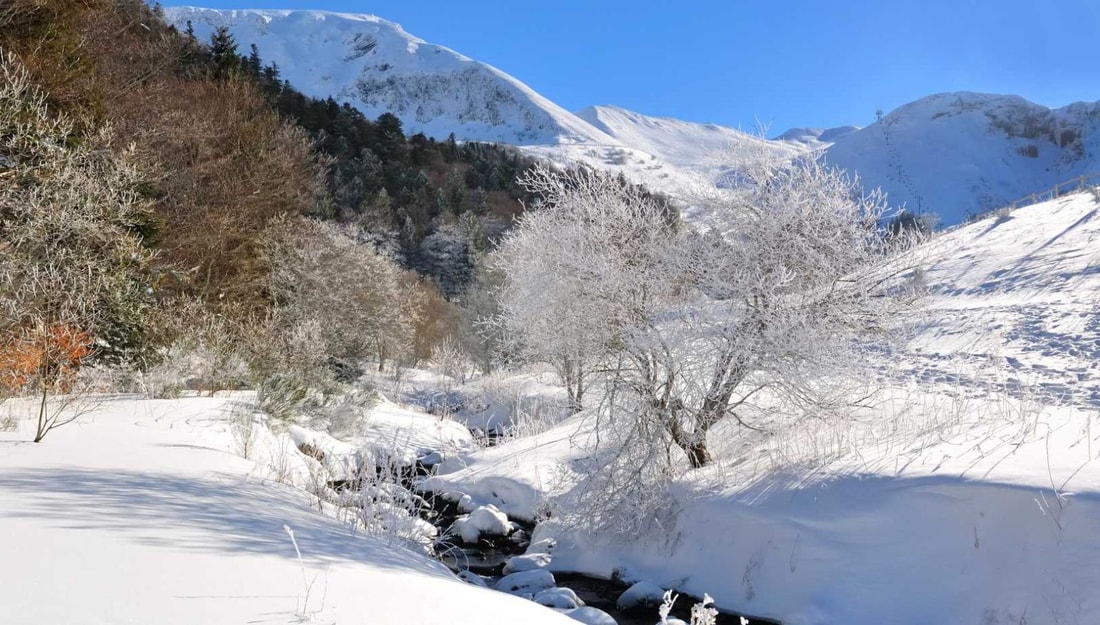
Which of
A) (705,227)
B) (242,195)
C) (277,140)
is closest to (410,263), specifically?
(277,140)

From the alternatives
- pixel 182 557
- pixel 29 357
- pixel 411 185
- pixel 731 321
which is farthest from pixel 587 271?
pixel 411 185

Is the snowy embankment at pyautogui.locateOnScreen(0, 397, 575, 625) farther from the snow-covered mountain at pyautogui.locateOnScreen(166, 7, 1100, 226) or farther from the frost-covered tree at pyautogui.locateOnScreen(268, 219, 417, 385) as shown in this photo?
the snow-covered mountain at pyautogui.locateOnScreen(166, 7, 1100, 226)

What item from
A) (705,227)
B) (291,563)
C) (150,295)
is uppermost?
(705,227)

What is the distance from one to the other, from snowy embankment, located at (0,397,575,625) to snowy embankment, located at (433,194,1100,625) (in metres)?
3.29

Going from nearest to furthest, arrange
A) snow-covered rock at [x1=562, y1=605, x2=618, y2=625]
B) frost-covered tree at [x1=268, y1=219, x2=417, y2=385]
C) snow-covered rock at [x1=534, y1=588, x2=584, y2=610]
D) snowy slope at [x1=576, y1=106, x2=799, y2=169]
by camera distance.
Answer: snow-covered rock at [x1=562, y1=605, x2=618, y2=625], snow-covered rock at [x1=534, y1=588, x2=584, y2=610], frost-covered tree at [x1=268, y1=219, x2=417, y2=385], snowy slope at [x1=576, y1=106, x2=799, y2=169]

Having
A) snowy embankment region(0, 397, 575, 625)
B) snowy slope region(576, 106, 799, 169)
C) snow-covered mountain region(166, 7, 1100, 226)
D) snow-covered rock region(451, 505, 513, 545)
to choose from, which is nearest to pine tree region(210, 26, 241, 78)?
snow-covered rock region(451, 505, 513, 545)

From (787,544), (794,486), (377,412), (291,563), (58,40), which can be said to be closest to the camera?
(291,563)

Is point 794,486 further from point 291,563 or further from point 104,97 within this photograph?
point 104,97

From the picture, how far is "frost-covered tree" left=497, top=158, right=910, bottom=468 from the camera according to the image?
27.2 feet

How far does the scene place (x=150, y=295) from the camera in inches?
543

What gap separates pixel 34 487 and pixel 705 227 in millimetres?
7873

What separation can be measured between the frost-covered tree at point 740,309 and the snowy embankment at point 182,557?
3.96 metres

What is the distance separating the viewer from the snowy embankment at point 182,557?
2.93 metres

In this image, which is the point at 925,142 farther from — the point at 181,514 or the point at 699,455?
the point at 181,514
